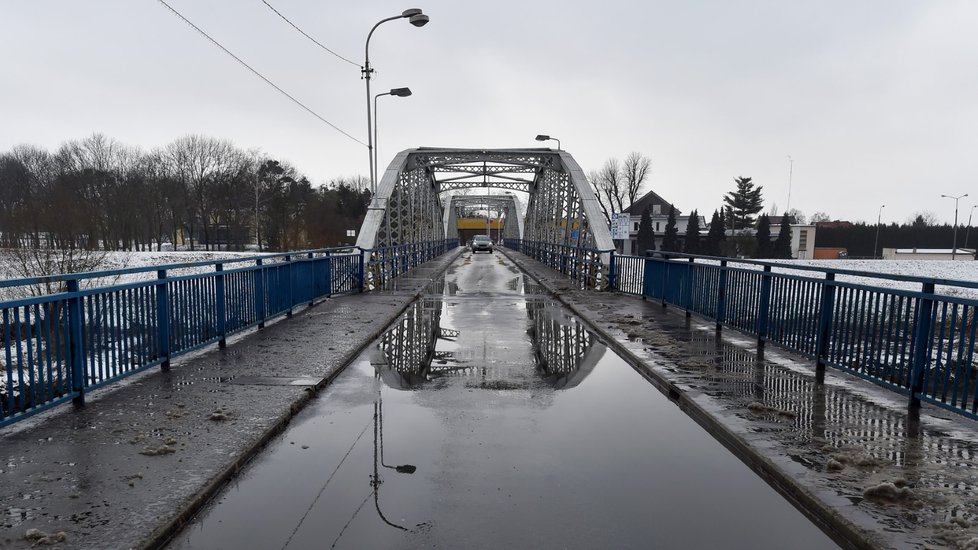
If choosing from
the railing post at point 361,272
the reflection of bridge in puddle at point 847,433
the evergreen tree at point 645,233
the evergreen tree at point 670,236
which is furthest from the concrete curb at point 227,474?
the evergreen tree at point 670,236

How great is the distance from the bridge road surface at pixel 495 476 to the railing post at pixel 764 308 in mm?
2560

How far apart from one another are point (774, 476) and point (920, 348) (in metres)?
2.30

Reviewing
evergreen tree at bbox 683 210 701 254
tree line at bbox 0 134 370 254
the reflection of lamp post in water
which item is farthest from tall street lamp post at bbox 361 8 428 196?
evergreen tree at bbox 683 210 701 254

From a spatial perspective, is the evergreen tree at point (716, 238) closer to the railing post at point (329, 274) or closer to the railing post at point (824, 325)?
the railing post at point (329, 274)

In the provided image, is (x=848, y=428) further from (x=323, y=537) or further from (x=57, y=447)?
(x=57, y=447)

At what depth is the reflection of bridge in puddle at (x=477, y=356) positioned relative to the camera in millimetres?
6613

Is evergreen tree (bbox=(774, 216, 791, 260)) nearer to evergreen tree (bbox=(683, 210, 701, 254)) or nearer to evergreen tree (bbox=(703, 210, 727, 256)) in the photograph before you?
evergreen tree (bbox=(703, 210, 727, 256))

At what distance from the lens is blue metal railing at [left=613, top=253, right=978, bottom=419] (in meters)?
4.86

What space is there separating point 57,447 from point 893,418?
22.4ft

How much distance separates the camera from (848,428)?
4.68 metres

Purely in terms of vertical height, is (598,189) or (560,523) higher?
(598,189)

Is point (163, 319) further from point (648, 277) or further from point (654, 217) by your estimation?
point (654, 217)

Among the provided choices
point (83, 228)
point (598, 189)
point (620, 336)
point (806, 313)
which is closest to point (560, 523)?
point (806, 313)

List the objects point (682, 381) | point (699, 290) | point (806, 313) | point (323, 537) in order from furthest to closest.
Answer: point (699, 290)
point (806, 313)
point (682, 381)
point (323, 537)
